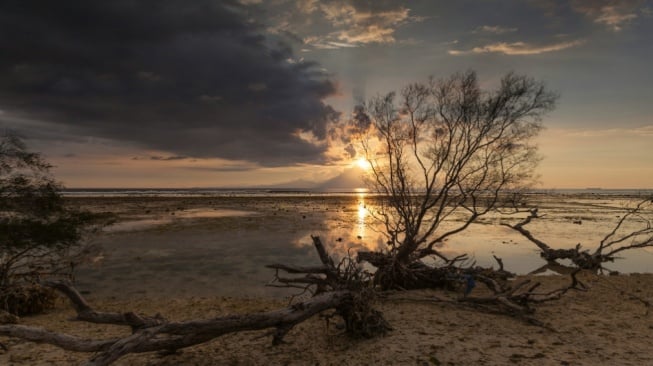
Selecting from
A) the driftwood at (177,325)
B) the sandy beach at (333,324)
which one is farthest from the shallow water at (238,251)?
the driftwood at (177,325)

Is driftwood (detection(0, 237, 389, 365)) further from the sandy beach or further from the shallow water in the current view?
the shallow water

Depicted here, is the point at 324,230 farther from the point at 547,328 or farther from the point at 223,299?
the point at 547,328

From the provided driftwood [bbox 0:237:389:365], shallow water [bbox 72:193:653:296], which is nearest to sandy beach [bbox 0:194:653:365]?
shallow water [bbox 72:193:653:296]

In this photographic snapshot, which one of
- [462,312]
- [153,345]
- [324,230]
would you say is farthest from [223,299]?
[324,230]

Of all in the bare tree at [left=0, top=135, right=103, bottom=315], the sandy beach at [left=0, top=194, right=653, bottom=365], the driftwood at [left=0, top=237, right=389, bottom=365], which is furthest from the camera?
the bare tree at [left=0, top=135, right=103, bottom=315]

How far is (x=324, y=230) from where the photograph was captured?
24375 millimetres

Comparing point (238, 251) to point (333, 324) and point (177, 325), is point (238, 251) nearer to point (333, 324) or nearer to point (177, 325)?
point (333, 324)

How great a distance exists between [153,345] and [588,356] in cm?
696

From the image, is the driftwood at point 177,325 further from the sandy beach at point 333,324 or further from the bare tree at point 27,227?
the bare tree at point 27,227

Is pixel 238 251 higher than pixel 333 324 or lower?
lower

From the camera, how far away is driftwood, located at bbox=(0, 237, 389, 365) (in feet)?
15.5

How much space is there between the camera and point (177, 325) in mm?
5203

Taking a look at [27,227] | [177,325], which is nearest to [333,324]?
[177,325]

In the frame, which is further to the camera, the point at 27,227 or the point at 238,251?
the point at 238,251
